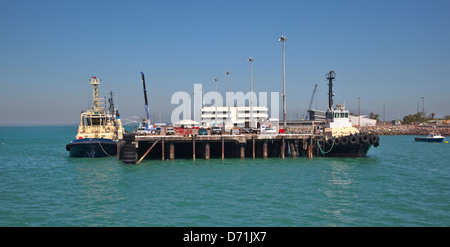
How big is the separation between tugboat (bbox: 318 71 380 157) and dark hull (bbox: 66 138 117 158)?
105 ft

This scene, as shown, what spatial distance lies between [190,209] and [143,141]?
23.7 metres

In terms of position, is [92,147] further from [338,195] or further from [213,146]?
[338,195]

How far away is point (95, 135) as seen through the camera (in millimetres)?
51781

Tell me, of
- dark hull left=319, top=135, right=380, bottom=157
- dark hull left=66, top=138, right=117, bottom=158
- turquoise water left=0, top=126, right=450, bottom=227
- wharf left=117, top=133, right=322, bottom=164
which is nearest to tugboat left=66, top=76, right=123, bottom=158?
dark hull left=66, top=138, right=117, bottom=158

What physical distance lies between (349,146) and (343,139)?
1.45 meters

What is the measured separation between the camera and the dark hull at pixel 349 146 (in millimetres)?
43806

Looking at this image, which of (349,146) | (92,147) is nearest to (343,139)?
(349,146)

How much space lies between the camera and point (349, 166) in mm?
38469

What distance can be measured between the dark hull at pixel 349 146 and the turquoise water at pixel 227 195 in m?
4.91

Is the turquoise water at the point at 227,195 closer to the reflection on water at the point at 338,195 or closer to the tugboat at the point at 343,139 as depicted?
the reflection on water at the point at 338,195

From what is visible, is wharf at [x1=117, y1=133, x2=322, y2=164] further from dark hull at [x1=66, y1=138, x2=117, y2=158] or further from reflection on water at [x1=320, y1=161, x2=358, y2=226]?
reflection on water at [x1=320, y1=161, x2=358, y2=226]
